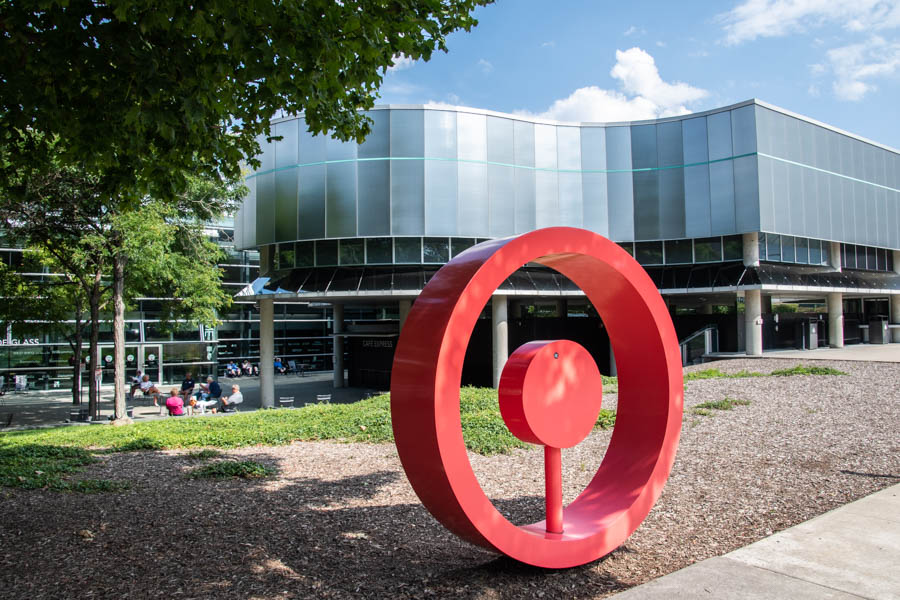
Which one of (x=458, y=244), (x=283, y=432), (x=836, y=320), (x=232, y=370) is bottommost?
(x=232, y=370)

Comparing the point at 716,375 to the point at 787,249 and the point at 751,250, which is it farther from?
the point at 787,249

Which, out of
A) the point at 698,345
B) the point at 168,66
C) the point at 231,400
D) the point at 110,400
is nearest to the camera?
the point at 168,66

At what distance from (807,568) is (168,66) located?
262 inches

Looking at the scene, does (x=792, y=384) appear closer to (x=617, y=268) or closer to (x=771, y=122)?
(x=617, y=268)

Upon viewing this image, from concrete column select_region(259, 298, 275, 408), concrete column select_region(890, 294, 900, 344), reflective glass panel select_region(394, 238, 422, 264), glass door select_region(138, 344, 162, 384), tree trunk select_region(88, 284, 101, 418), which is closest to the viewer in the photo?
tree trunk select_region(88, 284, 101, 418)

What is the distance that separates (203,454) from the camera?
378 inches

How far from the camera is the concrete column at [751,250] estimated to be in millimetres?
27375

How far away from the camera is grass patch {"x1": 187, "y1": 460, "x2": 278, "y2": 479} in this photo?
26.5ft

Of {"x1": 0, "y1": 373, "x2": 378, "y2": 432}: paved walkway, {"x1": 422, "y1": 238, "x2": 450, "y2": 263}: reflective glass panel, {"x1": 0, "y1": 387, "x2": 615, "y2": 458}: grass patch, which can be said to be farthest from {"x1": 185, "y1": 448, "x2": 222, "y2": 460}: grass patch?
{"x1": 422, "y1": 238, "x2": 450, "y2": 263}: reflective glass panel

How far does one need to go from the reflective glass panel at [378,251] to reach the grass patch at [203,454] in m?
15.8

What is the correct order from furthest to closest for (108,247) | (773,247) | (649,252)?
(649,252) → (773,247) → (108,247)

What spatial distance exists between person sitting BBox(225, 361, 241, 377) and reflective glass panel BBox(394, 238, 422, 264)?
20943 millimetres

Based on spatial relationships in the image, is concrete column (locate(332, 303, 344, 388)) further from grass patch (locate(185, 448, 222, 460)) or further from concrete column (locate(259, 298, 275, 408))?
grass patch (locate(185, 448, 222, 460))

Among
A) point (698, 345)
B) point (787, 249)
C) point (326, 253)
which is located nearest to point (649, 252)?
point (698, 345)
